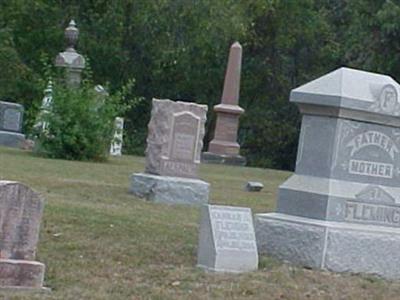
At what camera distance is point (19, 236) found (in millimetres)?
9492

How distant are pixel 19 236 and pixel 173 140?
23.9 ft

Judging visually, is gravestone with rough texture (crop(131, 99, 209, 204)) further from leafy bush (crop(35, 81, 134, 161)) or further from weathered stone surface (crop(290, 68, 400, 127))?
leafy bush (crop(35, 81, 134, 161))

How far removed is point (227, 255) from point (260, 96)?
34.0 m

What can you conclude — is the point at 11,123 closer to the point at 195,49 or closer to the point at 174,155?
the point at 195,49

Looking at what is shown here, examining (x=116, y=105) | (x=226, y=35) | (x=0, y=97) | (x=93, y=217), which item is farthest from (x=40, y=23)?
(x=93, y=217)

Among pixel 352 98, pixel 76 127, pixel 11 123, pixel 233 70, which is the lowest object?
pixel 11 123

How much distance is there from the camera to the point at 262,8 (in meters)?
41.0

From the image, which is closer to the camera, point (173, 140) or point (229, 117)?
point (173, 140)

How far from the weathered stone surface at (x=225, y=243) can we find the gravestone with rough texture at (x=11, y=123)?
17734 millimetres

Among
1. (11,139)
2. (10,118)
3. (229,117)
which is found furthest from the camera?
(229,117)

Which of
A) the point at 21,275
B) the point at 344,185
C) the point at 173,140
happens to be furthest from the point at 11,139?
the point at 21,275

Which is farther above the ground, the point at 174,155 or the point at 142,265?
the point at 174,155

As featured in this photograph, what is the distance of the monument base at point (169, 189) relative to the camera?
1602cm

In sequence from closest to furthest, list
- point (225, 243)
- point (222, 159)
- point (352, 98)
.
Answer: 1. point (225, 243)
2. point (352, 98)
3. point (222, 159)
